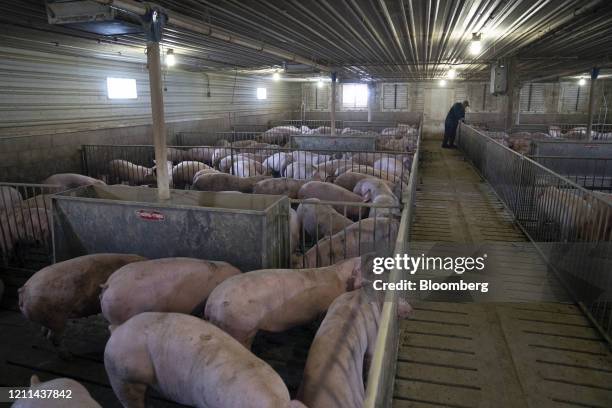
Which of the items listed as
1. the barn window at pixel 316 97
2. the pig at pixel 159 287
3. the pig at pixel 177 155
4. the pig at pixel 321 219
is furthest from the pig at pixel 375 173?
the barn window at pixel 316 97

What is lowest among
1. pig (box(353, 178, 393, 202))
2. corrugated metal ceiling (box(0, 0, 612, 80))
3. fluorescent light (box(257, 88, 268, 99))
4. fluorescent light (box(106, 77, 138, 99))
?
pig (box(353, 178, 393, 202))

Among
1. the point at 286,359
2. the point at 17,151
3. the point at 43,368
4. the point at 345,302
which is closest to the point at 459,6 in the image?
the point at 345,302

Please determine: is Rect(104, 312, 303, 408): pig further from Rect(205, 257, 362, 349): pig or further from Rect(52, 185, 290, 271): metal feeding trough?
Rect(52, 185, 290, 271): metal feeding trough

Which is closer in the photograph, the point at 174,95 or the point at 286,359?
the point at 286,359

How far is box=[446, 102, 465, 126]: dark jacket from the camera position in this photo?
18375mm

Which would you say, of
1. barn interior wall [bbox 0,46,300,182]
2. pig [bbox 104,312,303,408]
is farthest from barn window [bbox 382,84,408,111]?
pig [bbox 104,312,303,408]

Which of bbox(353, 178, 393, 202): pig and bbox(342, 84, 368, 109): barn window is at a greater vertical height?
bbox(342, 84, 368, 109): barn window

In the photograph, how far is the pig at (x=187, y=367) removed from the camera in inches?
103

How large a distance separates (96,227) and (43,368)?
5.13ft

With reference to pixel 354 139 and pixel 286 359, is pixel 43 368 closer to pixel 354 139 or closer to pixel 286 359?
pixel 286 359

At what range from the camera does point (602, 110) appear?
82.1 feet

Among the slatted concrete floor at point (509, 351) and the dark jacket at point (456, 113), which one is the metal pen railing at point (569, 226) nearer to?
the slatted concrete floor at point (509, 351)

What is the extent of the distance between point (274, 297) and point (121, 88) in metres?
11.4

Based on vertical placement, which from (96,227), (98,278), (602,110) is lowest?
(98,278)
